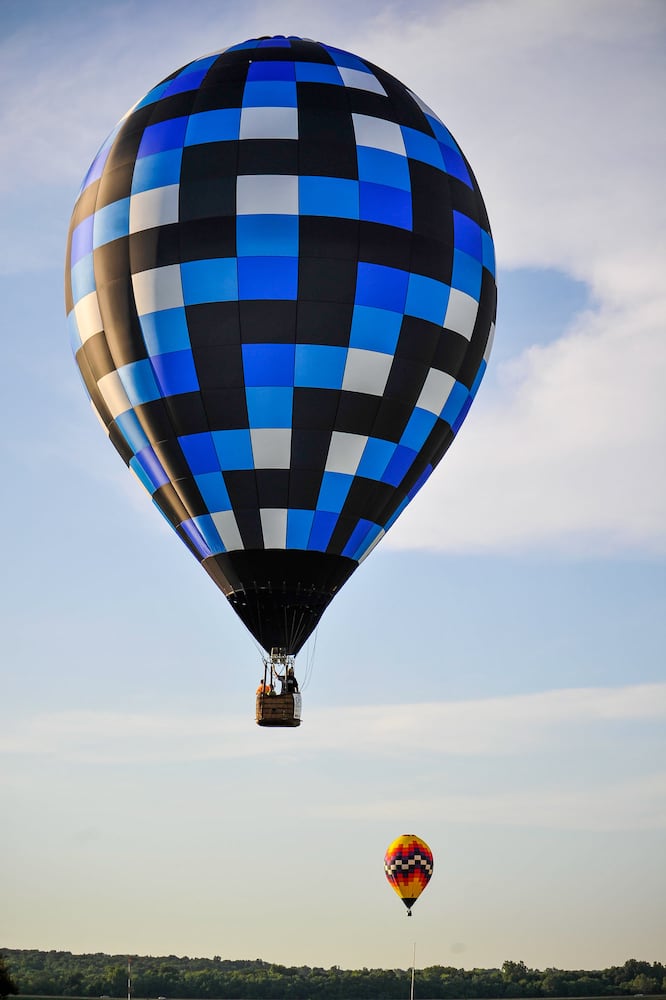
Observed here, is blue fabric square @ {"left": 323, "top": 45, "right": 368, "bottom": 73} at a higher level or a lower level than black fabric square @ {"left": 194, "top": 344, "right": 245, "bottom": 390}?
higher

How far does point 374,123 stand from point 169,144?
108 inches

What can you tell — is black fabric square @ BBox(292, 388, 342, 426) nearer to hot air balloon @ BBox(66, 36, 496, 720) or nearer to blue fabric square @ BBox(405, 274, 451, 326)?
hot air balloon @ BBox(66, 36, 496, 720)

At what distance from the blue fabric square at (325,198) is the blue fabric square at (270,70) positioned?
70.6 inches

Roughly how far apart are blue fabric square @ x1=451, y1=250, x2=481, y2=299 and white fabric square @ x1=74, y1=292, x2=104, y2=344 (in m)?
4.83

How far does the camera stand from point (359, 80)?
21094 millimetres

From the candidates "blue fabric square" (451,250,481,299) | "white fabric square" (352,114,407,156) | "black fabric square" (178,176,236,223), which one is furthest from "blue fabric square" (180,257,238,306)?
"blue fabric square" (451,250,481,299)

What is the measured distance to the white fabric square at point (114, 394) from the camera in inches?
814

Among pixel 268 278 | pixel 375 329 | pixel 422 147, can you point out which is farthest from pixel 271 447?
pixel 422 147

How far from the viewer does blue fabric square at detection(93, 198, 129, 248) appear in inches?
806

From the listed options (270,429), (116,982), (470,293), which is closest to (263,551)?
(270,429)

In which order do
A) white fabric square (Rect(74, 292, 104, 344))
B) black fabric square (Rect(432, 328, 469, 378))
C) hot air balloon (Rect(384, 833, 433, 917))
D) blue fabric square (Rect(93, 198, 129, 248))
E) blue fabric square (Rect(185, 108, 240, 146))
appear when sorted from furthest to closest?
hot air balloon (Rect(384, 833, 433, 917)) < white fabric square (Rect(74, 292, 104, 344)) < black fabric square (Rect(432, 328, 469, 378)) < blue fabric square (Rect(93, 198, 129, 248)) < blue fabric square (Rect(185, 108, 240, 146))

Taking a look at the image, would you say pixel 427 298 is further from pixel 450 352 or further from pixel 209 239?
pixel 209 239

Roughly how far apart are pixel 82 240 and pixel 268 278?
321 cm

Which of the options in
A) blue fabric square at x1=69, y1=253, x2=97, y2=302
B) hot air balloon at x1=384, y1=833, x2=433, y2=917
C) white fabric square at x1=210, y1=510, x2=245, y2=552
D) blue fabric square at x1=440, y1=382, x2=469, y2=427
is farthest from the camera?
hot air balloon at x1=384, y1=833, x2=433, y2=917
